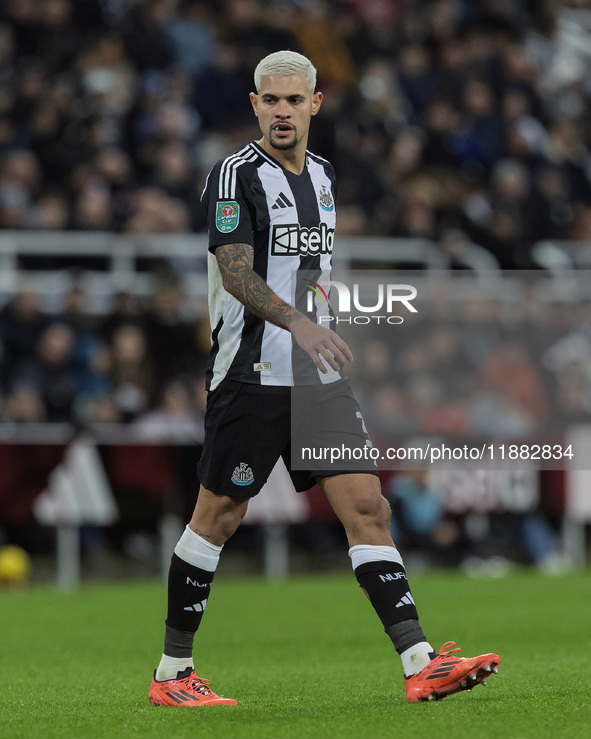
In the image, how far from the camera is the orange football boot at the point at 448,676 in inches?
179

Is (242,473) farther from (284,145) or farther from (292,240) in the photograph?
(284,145)

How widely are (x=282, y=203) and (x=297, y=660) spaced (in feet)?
9.06

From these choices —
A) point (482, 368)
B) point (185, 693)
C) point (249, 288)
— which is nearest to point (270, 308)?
point (249, 288)

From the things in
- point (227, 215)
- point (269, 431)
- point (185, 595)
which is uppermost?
point (227, 215)

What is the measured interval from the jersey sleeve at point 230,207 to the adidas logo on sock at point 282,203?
92 millimetres

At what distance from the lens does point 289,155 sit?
5.08 metres

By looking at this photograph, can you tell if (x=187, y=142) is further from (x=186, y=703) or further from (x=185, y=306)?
(x=186, y=703)

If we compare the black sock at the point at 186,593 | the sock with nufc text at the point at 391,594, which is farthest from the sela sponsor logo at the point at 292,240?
the black sock at the point at 186,593

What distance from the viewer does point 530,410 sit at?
41.1 feet

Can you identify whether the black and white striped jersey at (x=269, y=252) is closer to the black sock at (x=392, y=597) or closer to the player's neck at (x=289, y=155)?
the player's neck at (x=289, y=155)

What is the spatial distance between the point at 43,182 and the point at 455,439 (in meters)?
4.83

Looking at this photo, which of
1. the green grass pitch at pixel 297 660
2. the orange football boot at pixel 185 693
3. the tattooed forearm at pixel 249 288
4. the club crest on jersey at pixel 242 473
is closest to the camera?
the green grass pitch at pixel 297 660

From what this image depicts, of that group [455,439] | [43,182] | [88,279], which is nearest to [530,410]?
[455,439]

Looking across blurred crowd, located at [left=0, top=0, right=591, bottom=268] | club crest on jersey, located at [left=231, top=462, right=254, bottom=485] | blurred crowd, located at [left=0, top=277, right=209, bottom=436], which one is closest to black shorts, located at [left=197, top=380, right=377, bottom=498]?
club crest on jersey, located at [left=231, top=462, right=254, bottom=485]
